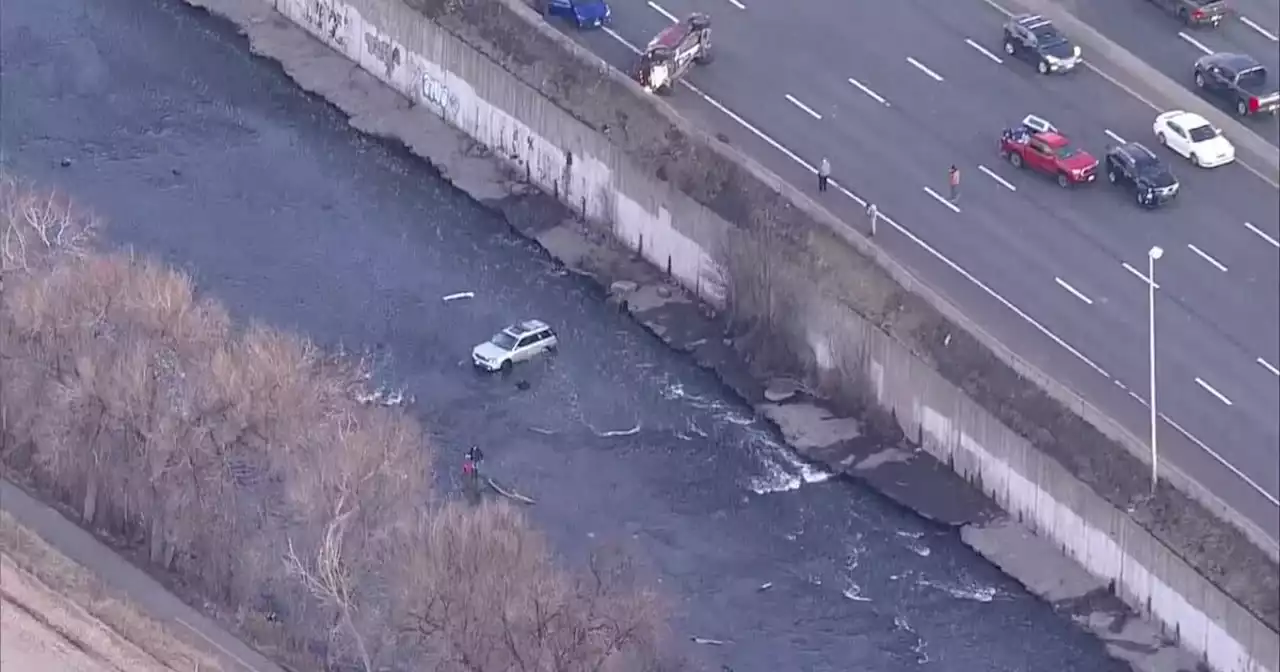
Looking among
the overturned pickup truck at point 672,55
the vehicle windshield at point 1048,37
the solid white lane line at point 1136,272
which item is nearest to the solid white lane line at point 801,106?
the overturned pickup truck at point 672,55

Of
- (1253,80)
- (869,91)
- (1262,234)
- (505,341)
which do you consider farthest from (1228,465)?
(505,341)

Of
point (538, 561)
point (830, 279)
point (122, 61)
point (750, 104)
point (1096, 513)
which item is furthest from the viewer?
point (122, 61)

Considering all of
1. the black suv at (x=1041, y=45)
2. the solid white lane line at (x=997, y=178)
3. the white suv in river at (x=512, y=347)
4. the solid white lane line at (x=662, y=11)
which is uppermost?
the black suv at (x=1041, y=45)

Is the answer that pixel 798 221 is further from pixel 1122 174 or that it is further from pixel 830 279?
pixel 1122 174

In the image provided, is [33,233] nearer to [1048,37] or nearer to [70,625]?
[70,625]

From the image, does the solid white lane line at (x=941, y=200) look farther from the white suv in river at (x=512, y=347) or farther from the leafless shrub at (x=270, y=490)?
the leafless shrub at (x=270, y=490)

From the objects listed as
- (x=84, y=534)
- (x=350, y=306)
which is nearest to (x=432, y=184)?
(x=350, y=306)

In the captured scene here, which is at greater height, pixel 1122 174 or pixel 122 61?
pixel 1122 174
